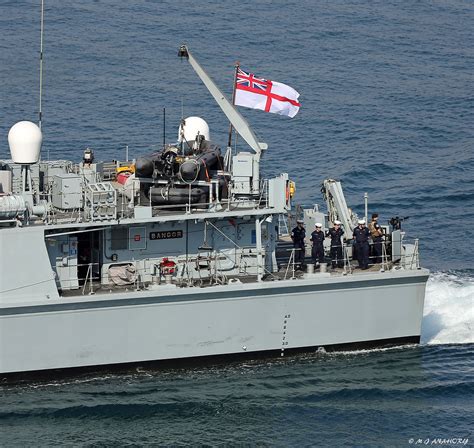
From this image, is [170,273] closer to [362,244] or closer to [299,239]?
[299,239]

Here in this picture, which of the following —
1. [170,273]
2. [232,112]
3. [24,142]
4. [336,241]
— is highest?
[232,112]

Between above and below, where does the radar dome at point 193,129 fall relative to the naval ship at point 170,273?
above

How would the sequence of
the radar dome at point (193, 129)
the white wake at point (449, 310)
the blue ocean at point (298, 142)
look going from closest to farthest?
the blue ocean at point (298, 142) → the radar dome at point (193, 129) → the white wake at point (449, 310)

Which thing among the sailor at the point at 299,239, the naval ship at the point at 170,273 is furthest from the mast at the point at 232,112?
the sailor at the point at 299,239

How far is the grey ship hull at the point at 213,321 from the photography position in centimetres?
2831

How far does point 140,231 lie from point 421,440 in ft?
25.0

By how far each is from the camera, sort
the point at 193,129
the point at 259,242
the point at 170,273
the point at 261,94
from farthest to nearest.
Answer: the point at 193,129, the point at 261,94, the point at 259,242, the point at 170,273

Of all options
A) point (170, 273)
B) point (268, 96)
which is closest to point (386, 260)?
point (268, 96)

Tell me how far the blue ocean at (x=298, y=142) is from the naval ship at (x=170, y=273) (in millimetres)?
674

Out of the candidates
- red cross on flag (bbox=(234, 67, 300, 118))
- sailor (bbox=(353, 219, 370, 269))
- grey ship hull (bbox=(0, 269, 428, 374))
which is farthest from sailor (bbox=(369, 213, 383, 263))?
red cross on flag (bbox=(234, 67, 300, 118))

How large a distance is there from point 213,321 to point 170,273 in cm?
142

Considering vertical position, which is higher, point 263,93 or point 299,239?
point 263,93

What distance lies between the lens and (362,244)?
3070cm

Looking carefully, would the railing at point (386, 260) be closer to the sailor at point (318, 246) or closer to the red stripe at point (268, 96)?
the sailor at point (318, 246)
